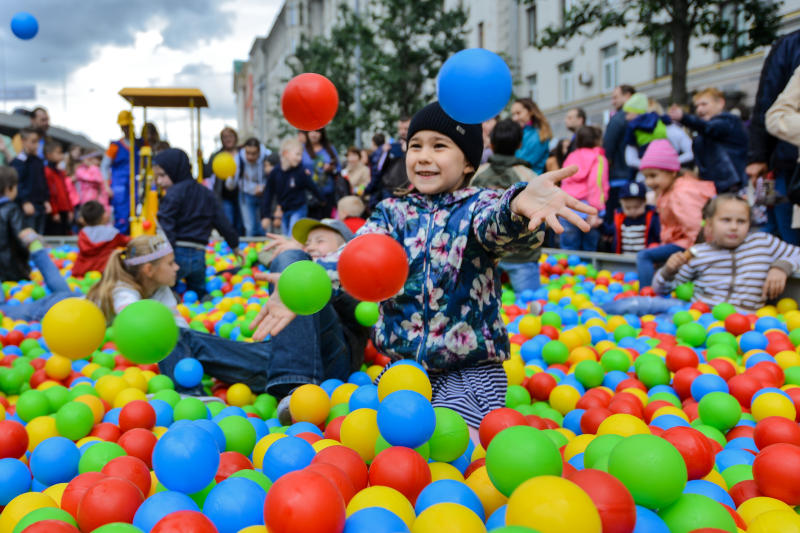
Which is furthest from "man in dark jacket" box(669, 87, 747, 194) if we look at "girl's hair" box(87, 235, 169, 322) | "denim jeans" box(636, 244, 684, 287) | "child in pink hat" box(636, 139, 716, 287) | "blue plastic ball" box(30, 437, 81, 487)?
"blue plastic ball" box(30, 437, 81, 487)

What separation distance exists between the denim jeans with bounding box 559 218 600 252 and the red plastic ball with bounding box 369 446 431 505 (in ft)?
19.4

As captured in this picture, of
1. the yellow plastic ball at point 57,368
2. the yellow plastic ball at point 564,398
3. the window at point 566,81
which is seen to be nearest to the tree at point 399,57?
the window at point 566,81

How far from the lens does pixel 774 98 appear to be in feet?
15.1

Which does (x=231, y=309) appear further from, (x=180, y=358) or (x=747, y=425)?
(x=747, y=425)

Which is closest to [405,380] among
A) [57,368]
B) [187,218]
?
[57,368]

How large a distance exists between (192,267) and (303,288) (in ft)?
15.8

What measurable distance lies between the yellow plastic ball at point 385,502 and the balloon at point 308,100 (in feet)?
4.70

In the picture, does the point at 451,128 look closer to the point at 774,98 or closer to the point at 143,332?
the point at 143,332

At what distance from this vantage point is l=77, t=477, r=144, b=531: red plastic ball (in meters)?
1.69

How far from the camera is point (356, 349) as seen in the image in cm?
347

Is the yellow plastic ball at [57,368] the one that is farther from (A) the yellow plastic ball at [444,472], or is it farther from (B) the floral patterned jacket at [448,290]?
(A) the yellow plastic ball at [444,472]

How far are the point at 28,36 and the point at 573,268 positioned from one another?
207 inches

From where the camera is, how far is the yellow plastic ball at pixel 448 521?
4.78 feet

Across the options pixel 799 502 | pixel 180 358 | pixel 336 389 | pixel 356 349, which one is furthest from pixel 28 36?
pixel 799 502
